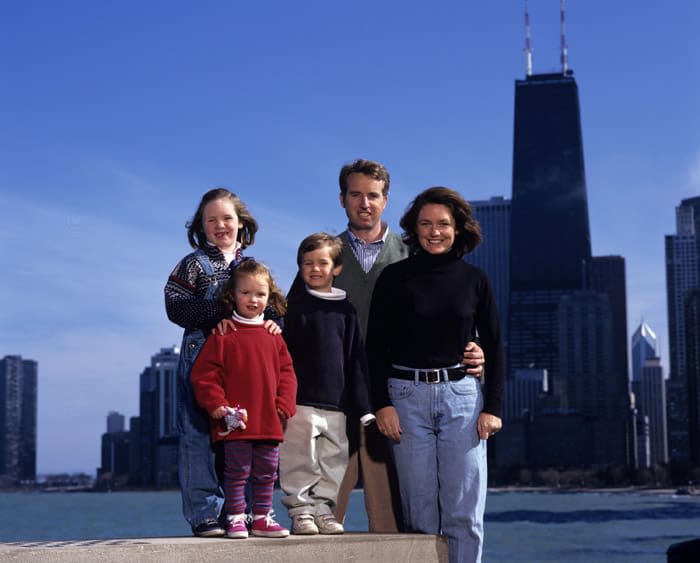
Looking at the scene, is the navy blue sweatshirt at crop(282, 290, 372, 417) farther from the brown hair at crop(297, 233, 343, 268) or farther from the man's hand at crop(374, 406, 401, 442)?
the brown hair at crop(297, 233, 343, 268)

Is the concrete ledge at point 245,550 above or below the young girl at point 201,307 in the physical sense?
below

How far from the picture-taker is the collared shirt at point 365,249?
736cm

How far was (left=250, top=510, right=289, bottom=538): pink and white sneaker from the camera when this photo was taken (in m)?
6.35

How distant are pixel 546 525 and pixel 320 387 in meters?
134

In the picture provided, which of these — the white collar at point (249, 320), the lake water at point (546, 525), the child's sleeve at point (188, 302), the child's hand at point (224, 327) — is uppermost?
the child's sleeve at point (188, 302)

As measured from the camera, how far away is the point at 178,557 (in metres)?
5.99

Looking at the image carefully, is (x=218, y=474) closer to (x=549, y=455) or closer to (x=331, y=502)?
(x=331, y=502)

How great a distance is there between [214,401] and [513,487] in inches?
7060

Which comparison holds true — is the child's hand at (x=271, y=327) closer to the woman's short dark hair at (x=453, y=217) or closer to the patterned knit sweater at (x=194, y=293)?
the patterned knit sweater at (x=194, y=293)

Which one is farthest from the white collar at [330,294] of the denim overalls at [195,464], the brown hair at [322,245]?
the denim overalls at [195,464]

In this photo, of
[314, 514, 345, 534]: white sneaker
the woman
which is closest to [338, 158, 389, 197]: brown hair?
the woman

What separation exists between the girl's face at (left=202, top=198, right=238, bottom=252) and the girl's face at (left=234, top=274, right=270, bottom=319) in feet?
1.93

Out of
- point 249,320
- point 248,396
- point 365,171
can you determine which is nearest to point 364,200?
point 365,171

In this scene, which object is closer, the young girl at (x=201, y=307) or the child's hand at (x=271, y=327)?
the child's hand at (x=271, y=327)
